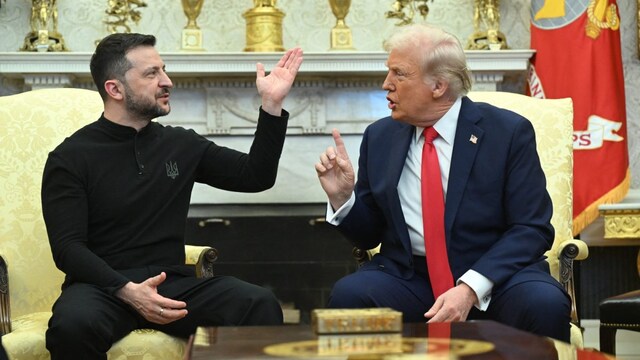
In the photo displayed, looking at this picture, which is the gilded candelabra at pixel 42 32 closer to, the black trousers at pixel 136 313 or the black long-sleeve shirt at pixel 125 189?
the black long-sleeve shirt at pixel 125 189

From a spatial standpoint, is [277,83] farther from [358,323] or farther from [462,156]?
[358,323]

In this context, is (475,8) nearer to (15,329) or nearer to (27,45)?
(27,45)

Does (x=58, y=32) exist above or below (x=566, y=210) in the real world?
above

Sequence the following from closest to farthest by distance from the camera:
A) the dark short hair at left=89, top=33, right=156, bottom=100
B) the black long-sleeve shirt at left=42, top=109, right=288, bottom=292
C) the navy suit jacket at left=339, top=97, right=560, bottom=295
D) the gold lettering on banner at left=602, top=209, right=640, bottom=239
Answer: the navy suit jacket at left=339, top=97, right=560, bottom=295, the black long-sleeve shirt at left=42, top=109, right=288, bottom=292, the dark short hair at left=89, top=33, right=156, bottom=100, the gold lettering on banner at left=602, top=209, right=640, bottom=239

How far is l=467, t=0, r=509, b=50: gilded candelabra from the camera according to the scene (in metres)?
5.29

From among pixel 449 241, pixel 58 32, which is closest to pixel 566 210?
pixel 449 241

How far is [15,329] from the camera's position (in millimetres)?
3242

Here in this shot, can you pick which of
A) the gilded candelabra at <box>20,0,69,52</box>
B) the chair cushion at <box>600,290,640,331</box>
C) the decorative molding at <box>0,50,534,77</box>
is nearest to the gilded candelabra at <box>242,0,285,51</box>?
the decorative molding at <box>0,50,534,77</box>

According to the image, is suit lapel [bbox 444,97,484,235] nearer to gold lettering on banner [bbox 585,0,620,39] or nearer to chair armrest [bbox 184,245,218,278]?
→ chair armrest [bbox 184,245,218,278]

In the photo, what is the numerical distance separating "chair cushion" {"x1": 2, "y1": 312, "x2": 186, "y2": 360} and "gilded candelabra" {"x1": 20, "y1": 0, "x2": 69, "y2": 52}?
2.45 metres

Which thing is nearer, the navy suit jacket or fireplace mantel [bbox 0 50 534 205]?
the navy suit jacket

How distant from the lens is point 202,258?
11.7ft

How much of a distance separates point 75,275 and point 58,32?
2.54 metres

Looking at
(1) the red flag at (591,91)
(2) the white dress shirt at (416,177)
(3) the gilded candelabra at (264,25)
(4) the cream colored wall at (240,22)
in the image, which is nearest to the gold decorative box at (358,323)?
(2) the white dress shirt at (416,177)
